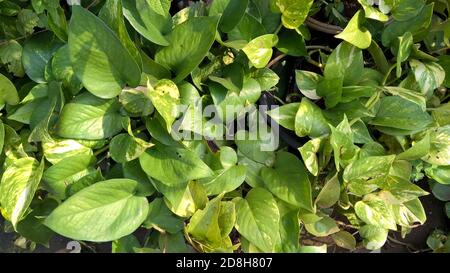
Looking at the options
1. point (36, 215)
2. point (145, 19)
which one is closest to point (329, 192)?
point (145, 19)

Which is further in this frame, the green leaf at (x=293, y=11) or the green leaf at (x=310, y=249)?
the green leaf at (x=310, y=249)

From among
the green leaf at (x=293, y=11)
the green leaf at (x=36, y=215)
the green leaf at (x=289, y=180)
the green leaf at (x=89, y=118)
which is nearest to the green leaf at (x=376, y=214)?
the green leaf at (x=289, y=180)

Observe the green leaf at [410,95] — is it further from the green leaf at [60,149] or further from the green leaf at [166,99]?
the green leaf at [60,149]

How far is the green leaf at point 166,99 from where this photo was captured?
60cm

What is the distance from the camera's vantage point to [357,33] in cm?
70

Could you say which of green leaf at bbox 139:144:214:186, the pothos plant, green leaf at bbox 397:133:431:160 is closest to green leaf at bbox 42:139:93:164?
the pothos plant

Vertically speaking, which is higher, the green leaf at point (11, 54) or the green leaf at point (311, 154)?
the green leaf at point (11, 54)

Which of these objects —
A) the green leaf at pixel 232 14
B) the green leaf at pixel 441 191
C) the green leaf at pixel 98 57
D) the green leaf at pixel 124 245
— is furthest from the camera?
the green leaf at pixel 441 191

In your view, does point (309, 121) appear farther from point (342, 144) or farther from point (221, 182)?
point (221, 182)

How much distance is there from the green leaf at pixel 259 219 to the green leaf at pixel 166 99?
0.19 metres

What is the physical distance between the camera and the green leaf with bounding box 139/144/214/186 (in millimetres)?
639

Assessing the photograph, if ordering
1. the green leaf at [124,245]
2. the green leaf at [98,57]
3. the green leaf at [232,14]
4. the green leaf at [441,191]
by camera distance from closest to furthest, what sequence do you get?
the green leaf at [98,57]
the green leaf at [232,14]
the green leaf at [124,245]
the green leaf at [441,191]

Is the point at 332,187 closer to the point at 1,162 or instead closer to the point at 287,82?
the point at 287,82

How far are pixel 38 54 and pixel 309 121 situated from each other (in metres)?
0.47
